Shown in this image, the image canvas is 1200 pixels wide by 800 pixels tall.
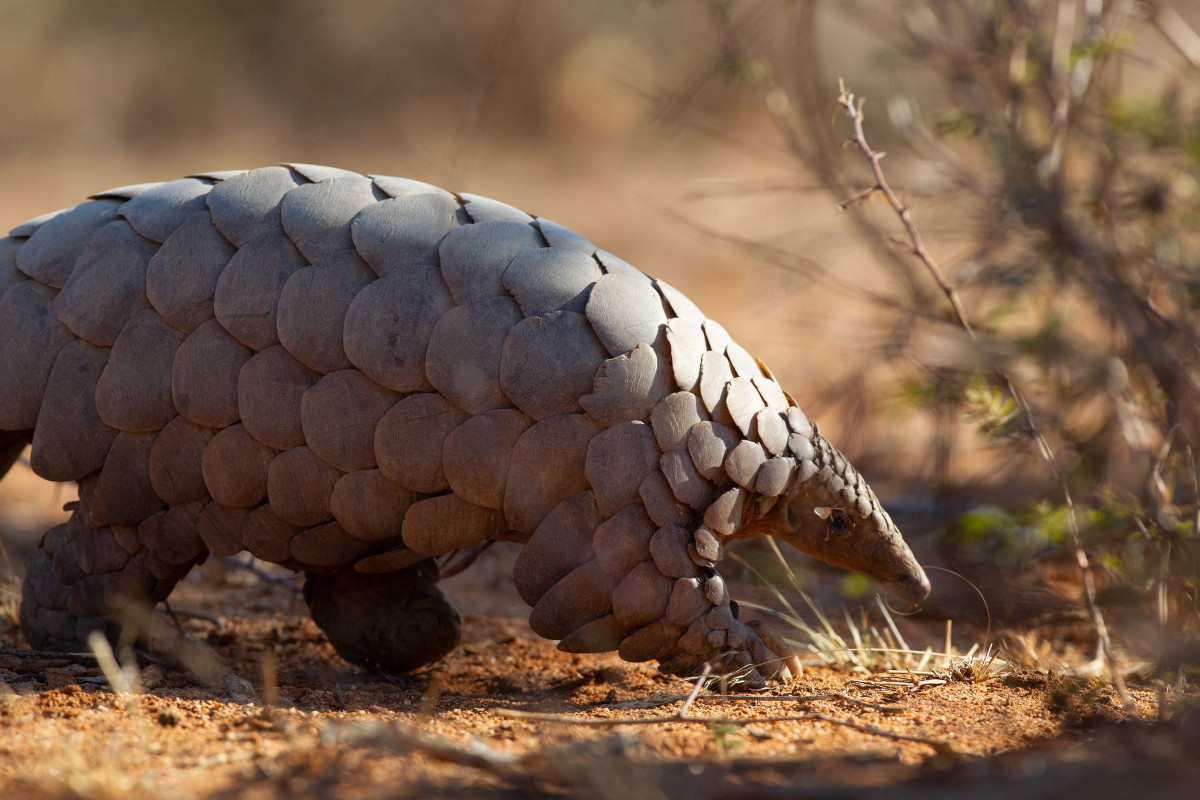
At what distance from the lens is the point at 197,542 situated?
123 inches

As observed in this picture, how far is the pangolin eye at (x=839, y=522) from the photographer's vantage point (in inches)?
127

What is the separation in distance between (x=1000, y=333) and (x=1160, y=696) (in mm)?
1972

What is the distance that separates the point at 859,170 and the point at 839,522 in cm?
416

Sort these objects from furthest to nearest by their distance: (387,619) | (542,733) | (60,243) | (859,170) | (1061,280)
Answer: (859,170) → (387,619) → (1061,280) → (60,243) → (542,733)

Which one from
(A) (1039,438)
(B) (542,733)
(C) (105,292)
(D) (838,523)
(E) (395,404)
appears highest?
(C) (105,292)

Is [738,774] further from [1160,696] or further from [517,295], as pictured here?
[517,295]

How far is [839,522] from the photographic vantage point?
10.7 ft

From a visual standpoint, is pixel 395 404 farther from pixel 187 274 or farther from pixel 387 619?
pixel 387 619

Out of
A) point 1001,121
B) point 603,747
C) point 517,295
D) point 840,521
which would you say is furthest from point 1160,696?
point 1001,121

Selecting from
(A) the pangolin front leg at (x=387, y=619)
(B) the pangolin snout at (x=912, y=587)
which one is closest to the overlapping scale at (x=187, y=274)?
(A) the pangolin front leg at (x=387, y=619)

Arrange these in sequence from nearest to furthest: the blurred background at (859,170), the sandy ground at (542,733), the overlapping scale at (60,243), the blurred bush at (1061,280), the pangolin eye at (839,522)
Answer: the sandy ground at (542,733)
the blurred bush at (1061,280)
the overlapping scale at (60,243)
the pangolin eye at (839,522)
the blurred background at (859,170)

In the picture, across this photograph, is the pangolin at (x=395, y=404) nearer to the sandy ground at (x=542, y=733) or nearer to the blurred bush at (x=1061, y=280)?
the sandy ground at (x=542, y=733)

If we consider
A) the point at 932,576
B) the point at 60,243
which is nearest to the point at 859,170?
the point at 932,576

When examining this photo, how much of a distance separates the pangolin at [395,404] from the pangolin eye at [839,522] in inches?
4.1
